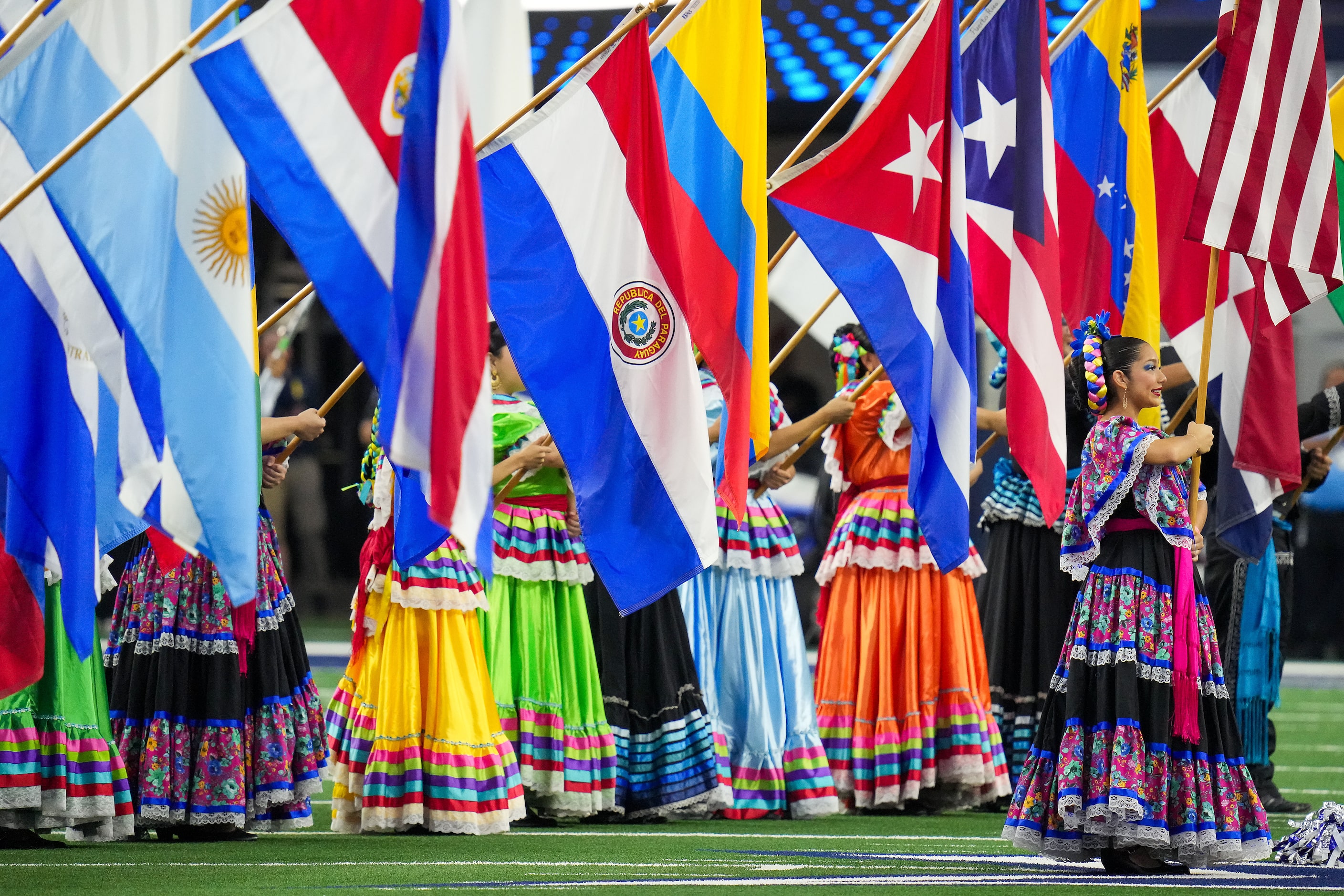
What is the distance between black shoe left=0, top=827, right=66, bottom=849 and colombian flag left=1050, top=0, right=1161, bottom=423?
15.5 feet

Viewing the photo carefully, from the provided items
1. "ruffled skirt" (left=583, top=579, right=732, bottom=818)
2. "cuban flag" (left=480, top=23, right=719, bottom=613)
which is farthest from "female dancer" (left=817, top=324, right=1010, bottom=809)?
"cuban flag" (left=480, top=23, right=719, bottom=613)

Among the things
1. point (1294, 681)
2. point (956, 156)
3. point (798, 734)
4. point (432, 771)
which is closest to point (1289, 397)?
point (956, 156)

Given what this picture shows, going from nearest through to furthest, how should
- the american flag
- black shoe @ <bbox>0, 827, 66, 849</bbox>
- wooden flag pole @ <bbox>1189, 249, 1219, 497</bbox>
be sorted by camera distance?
wooden flag pole @ <bbox>1189, 249, 1219, 497</bbox>
black shoe @ <bbox>0, 827, 66, 849</bbox>
the american flag

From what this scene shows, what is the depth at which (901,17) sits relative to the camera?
1557cm

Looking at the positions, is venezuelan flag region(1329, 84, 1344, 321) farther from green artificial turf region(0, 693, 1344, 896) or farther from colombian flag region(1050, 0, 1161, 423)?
green artificial turf region(0, 693, 1344, 896)

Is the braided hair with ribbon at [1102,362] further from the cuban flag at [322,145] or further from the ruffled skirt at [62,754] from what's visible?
the ruffled skirt at [62,754]

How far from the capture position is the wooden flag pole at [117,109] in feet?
18.2

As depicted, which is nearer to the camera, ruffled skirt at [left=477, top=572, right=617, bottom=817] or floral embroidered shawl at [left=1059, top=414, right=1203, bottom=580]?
floral embroidered shawl at [left=1059, top=414, right=1203, bottom=580]

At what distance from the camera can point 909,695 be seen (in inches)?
372

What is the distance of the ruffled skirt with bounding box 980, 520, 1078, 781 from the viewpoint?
9867mm

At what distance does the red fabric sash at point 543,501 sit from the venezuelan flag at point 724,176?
1559 mm

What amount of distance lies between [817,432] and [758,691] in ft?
4.44

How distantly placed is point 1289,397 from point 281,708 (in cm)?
437

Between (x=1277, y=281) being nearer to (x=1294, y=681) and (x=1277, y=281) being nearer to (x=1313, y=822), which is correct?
(x=1313, y=822)
